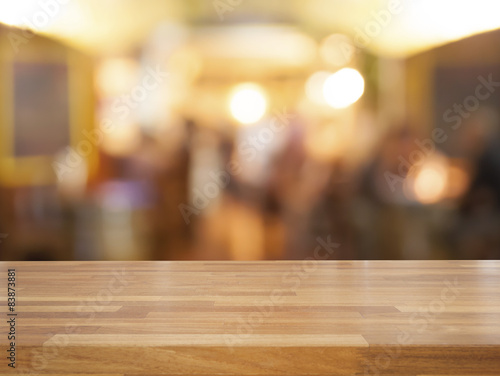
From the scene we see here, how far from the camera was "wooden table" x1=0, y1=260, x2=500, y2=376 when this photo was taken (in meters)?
0.67

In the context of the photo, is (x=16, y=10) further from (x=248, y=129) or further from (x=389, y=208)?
(x=389, y=208)

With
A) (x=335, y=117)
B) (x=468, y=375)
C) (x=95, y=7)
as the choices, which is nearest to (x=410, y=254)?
(x=335, y=117)

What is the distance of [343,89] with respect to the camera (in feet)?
14.4

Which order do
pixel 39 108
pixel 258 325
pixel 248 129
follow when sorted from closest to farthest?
pixel 258 325 → pixel 39 108 → pixel 248 129

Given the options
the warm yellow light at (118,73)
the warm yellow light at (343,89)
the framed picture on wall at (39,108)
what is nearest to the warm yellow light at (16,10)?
the framed picture on wall at (39,108)

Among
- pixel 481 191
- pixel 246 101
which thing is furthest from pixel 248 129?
pixel 481 191

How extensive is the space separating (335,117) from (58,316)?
3.73 meters

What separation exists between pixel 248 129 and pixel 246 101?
21 centimetres

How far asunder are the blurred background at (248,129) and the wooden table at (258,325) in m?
2.88

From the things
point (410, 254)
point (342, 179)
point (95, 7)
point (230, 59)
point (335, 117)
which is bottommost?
point (410, 254)

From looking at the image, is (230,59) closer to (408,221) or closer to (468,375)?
(408,221)

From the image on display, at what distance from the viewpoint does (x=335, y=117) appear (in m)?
4.36

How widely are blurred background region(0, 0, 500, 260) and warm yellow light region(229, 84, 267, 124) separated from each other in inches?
0.6

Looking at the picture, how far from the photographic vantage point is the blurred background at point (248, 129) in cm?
396
